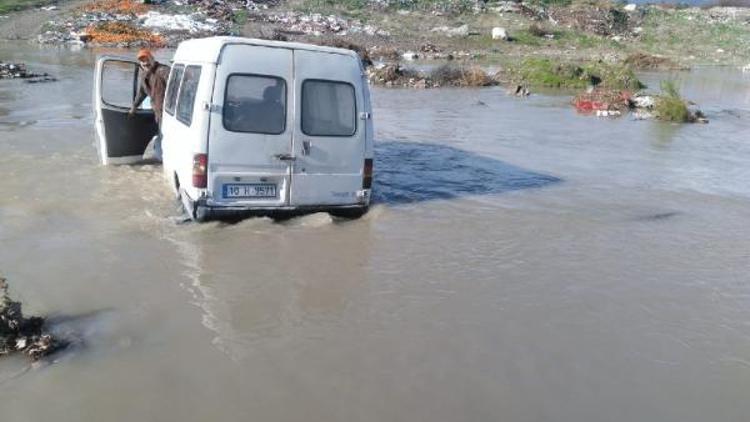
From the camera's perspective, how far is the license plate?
23.3 feet

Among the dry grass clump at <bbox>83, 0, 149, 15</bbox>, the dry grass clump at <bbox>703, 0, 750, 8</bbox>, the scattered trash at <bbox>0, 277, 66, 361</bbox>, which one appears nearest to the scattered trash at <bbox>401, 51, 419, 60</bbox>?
the dry grass clump at <bbox>83, 0, 149, 15</bbox>

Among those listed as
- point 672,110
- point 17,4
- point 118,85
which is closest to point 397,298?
point 672,110

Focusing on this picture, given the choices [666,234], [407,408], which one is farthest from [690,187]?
[407,408]

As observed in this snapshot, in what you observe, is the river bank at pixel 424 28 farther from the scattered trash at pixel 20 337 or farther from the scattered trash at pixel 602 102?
the scattered trash at pixel 20 337

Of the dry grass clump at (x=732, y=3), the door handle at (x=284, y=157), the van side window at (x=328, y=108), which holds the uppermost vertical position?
the dry grass clump at (x=732, y=3)

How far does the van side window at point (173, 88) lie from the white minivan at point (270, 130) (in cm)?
30

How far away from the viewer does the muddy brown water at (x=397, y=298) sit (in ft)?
13.8

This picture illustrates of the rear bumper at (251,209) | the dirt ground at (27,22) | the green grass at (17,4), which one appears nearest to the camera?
the rear bumper at (251,209)

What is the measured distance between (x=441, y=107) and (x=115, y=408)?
15993 mm

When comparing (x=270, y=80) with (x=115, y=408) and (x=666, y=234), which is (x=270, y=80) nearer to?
(x=115, y=408)

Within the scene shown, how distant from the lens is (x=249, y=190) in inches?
283

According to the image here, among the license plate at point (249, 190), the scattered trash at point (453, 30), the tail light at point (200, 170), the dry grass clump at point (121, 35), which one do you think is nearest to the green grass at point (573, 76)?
the scattered trash at point (453, 30)

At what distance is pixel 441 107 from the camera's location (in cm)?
1902

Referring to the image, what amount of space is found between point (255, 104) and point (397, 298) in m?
2.65
